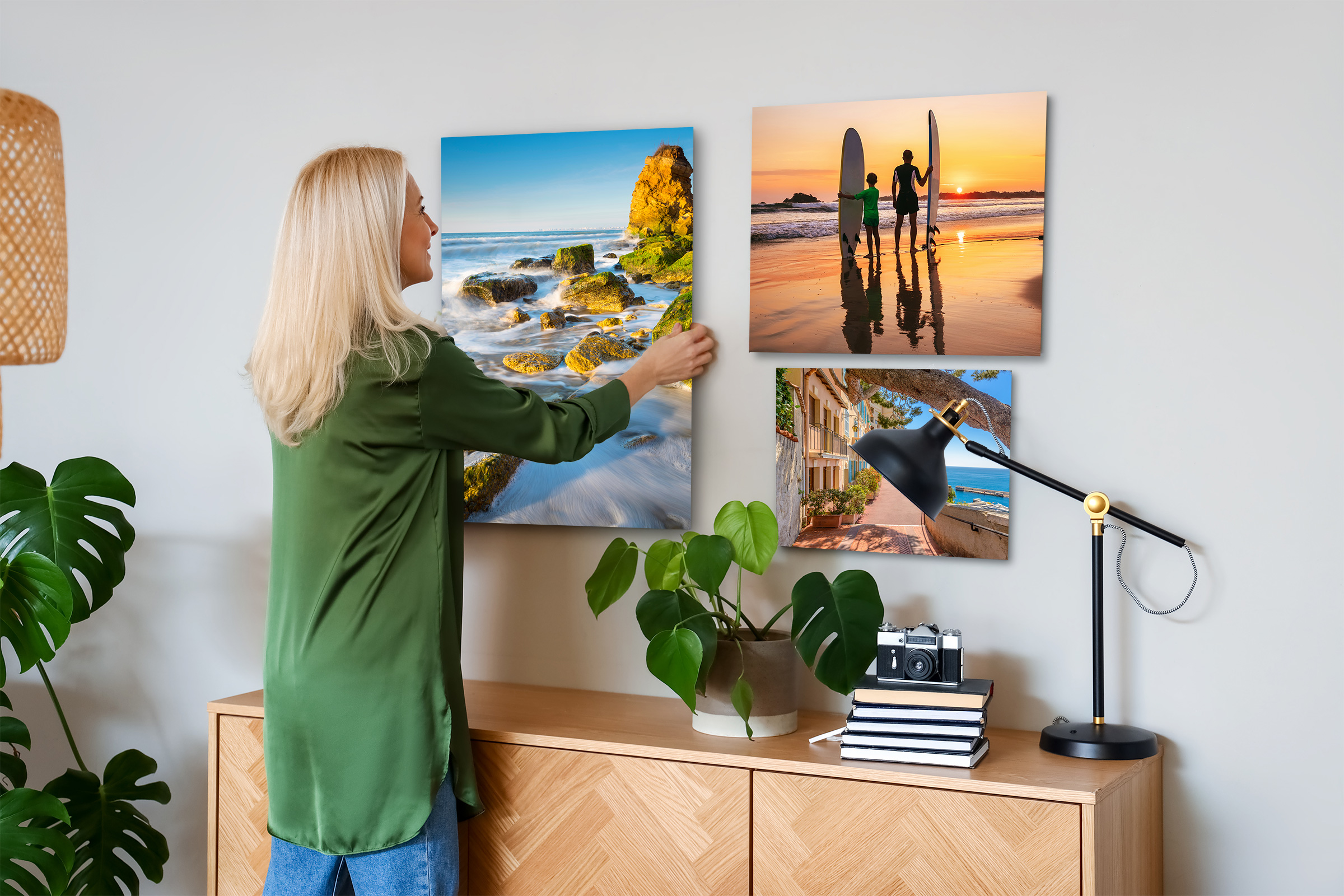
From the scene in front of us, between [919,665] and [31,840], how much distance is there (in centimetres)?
168

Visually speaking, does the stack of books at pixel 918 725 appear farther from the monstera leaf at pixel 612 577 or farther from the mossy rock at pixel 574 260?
the mossy rock at pixel 574 260

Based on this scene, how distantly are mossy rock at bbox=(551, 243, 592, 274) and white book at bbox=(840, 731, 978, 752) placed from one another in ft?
→ 3.63

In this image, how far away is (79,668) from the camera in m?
2.70

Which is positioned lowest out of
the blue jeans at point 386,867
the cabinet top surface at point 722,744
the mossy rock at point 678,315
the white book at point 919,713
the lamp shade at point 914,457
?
the blue jeans at point 386,867

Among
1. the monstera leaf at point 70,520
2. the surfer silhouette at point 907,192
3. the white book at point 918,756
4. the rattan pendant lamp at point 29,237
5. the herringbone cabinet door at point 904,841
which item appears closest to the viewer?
the rattan pendant lamp at point 29,237

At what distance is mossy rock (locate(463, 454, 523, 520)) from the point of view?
2.33 m

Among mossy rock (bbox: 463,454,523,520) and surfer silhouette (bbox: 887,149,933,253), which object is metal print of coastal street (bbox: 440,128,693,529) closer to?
mossy rock (bbox: 463,454,523,520)

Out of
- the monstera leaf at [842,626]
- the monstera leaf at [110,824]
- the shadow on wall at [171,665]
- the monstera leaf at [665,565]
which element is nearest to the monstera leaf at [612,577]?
the monstera leaf at [665,565]

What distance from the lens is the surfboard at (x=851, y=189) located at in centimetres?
210

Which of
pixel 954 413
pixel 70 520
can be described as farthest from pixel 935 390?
pixel 70 520

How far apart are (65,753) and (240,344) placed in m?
1.15

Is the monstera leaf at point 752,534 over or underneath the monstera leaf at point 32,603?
over

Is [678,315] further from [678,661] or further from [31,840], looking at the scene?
[31,840]

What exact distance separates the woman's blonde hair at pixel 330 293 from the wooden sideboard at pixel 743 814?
2.34ft
